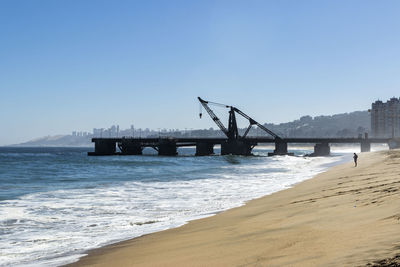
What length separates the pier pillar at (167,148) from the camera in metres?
121

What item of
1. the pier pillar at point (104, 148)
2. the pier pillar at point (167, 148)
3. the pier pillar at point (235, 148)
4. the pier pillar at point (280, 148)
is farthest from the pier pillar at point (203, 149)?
the pier pillar at point (104, 148)

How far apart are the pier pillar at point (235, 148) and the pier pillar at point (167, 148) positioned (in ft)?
50.1

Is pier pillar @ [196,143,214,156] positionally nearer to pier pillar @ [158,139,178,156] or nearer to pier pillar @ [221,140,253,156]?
pier pillar @ [221,140,253,156]

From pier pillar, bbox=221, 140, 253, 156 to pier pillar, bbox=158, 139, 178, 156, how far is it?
15.3 meters

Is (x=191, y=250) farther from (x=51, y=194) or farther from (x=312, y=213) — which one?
(x=51, y=194)

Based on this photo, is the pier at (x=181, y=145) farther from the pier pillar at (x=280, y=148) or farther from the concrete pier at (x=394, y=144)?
the concrete pier at (x=394, y=144)

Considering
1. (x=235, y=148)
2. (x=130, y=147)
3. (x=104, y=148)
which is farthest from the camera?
(x=130, y=147)

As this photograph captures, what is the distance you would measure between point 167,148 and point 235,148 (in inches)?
833

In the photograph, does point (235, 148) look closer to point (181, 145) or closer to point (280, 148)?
point (280, 148)

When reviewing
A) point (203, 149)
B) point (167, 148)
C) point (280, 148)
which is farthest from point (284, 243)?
point (280, 148)

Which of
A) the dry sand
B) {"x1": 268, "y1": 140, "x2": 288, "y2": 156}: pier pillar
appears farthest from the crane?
the dry sand

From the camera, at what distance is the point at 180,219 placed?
15.2 meters

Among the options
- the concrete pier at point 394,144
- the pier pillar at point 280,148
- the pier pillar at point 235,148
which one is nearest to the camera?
the pier pillar at point 235,148

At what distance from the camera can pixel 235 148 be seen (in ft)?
396
